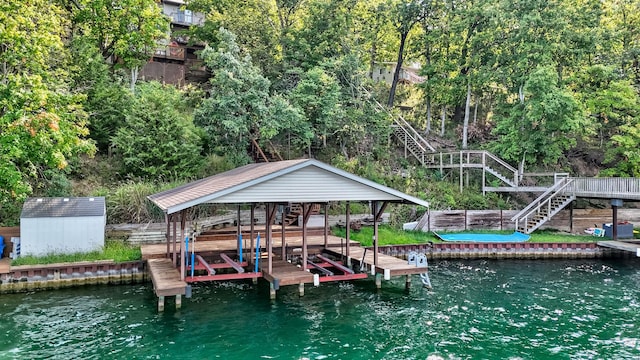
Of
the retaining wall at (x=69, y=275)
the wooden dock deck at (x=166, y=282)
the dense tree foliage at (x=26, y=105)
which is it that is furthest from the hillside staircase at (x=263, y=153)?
the wooden dock deck at (x=166, y=282)

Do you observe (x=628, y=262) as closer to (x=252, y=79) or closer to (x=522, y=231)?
(x=522, y=231)

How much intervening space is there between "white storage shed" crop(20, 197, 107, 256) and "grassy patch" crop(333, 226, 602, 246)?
430 inches

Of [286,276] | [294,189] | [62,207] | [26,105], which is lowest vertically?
[286,276]

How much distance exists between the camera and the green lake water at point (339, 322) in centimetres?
1062

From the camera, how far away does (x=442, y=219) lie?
80.6ft

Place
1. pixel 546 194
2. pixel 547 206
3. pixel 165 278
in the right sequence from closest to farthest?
pixel 165 278, pixel 546 194, pixel 547 206

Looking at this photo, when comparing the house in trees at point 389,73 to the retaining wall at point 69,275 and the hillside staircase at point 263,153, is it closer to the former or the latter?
the hillside staircase at point 263,153

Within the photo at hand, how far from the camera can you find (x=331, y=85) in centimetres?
2530

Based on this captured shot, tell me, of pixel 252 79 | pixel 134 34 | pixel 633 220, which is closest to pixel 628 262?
pixel 633 220

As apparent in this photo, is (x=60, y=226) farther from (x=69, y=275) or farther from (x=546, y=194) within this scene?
(x=546, y=194)

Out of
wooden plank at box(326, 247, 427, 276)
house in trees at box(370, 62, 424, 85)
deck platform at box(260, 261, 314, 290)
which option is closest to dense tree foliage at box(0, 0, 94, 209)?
deck platform at box(260, 261, 314, 290)

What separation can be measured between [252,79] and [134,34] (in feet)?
25.6

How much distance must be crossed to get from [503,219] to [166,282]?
19302 millimetres

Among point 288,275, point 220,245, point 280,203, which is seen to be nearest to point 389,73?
point 220,245
